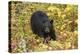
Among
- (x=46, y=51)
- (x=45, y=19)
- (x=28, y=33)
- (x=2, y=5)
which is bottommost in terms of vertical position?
(x=46, y=51)

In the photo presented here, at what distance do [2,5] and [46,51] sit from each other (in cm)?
78

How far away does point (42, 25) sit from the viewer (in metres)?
2.60

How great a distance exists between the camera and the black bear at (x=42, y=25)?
2.56 metres

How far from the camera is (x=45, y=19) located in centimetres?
261

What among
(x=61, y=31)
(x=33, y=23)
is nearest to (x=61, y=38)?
(x=61, y=31)

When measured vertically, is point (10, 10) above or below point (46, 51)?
above

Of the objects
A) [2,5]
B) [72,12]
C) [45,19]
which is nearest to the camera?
[2,5]

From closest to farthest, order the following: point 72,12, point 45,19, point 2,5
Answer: point 2,5, point 45,19, point 72,12

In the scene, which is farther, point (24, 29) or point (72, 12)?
point (72, 12)

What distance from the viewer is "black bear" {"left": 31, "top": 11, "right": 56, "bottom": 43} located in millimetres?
2564

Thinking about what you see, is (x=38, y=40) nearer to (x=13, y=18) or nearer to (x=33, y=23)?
(x=33, y=23)

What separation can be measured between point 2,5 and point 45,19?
0.55 meters

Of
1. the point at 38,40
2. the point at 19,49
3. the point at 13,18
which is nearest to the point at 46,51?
the point at 38,40

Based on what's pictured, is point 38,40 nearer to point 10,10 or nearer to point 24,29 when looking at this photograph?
point 24,29
